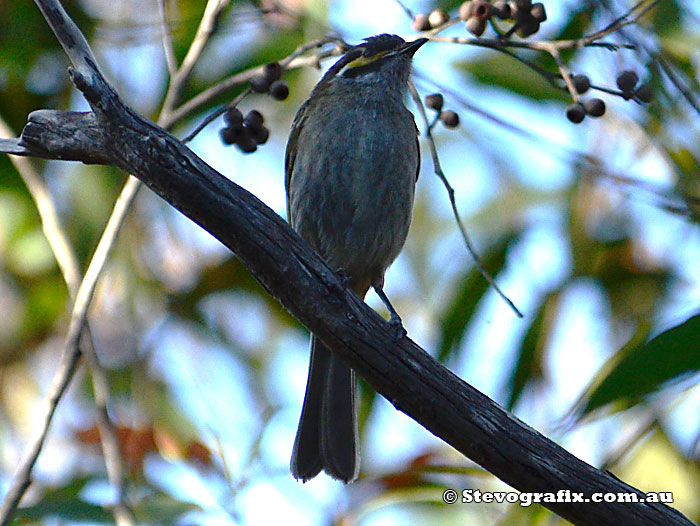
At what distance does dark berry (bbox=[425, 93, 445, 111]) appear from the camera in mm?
2975

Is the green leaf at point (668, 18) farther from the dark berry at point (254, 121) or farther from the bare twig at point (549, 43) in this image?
the dark berry at point (254, 121)

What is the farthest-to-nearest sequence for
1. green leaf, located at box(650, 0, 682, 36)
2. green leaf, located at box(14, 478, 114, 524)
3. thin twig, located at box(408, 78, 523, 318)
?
green leaf, located at box(650, 0, 682, 36) < green leaf, located at box(14, 478, 114, 524) < thin twig, located at box(408, 78, 523, 318)

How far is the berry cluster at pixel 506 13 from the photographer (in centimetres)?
280

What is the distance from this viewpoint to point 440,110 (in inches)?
118

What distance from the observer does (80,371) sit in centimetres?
529

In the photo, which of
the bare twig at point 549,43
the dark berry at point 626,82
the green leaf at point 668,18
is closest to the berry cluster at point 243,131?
the bare twig at point 549,43

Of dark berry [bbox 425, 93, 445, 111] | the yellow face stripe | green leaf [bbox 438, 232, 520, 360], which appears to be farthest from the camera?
green leaf [bbox 438, 232, 520, 360]

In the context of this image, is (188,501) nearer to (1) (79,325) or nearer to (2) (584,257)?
(1) (79,325)

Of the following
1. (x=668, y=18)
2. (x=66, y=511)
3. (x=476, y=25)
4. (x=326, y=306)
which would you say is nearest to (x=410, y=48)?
(x=476, y=25)

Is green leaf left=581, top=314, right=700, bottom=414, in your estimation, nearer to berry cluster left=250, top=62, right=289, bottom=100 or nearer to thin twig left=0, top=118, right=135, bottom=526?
berry cluster left=250, top=62, right=289, bottom=100

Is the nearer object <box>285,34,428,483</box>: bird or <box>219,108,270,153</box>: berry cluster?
<box>219,108,270,153</box>: berry cluster

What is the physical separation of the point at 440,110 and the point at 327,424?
1.20 meters

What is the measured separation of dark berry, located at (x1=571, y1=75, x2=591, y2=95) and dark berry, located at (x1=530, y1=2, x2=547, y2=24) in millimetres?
211

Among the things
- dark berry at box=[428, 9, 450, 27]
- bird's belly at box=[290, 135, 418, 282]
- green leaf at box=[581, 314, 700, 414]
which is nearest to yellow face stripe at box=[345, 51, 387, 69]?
bird's belly at box=[290, 135, 418, 282]
